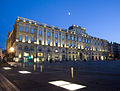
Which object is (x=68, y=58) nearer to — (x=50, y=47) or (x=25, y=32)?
(x=50, y=47)

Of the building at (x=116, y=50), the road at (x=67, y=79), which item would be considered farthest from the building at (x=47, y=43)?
the building at (x=116, y=50)

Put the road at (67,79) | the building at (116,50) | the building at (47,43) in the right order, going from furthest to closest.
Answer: the building at (116,50), the building at (47,43), the road at (67,79)

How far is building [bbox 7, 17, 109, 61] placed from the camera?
50625mm

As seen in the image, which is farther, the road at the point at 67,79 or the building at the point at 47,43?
the building at the point at 47,43

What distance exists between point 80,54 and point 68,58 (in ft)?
46.2

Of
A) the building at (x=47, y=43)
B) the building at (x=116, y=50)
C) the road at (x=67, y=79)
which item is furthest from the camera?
the building at (x=116, y=50)

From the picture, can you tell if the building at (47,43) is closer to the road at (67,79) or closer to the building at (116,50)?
the road at (67,79)

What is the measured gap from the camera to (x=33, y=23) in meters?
56.8

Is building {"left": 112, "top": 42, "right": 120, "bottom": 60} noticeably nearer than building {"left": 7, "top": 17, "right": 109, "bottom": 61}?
No

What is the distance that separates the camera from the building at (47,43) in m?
50.6

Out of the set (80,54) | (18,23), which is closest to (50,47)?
(18,23)

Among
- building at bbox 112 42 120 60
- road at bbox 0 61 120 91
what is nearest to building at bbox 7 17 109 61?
road at bbox 0 61 120 91

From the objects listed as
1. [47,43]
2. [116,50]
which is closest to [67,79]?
[47,43]

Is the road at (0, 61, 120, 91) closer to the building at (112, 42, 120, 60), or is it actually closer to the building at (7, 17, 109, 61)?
the building at (7, 17, 109, 61)
